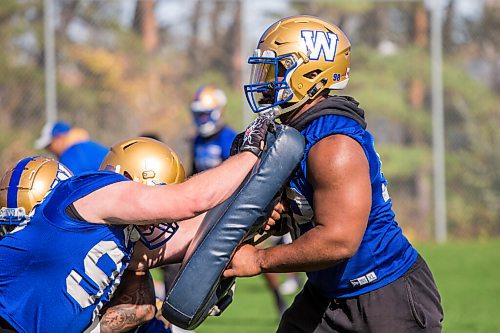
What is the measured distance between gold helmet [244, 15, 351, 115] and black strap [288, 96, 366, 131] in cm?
9

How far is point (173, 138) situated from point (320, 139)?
11592 mm

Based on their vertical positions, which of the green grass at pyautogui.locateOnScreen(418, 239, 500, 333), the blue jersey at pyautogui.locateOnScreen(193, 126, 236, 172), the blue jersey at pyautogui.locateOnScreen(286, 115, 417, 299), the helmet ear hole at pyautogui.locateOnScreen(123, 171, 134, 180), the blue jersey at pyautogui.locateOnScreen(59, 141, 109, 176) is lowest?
the green grass at pyautogui.locateOnScreen(418, 239, 500, 333)

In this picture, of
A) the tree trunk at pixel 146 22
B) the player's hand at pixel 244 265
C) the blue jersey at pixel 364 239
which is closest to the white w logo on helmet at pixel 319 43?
the blue jersey at pixel 364 239

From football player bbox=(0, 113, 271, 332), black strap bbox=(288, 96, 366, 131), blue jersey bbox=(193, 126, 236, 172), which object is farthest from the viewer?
blue jersey bbox=(193, 126, 236, 172)

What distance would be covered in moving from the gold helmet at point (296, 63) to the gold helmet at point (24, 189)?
93 cm

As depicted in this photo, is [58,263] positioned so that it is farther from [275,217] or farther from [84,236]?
[275,217]

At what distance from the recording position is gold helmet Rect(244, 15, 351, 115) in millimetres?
3906

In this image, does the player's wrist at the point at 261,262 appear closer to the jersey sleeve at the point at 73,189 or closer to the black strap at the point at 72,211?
the jersey sleeve at the point at 73,189

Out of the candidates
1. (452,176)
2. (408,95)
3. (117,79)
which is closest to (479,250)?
(452,176)

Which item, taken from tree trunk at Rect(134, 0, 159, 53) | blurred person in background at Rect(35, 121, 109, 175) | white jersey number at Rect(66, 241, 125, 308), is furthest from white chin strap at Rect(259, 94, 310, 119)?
tree trunk at Rect(134, 0, 159, 53)

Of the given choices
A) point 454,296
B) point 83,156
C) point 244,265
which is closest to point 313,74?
point 244,265

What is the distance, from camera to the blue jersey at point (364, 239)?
3.81m

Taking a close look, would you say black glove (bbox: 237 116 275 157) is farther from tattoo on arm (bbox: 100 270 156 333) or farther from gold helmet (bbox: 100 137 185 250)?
tattoo on arm (bbox: 100 270 156 333)

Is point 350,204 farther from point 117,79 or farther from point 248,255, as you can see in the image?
point 117,79
